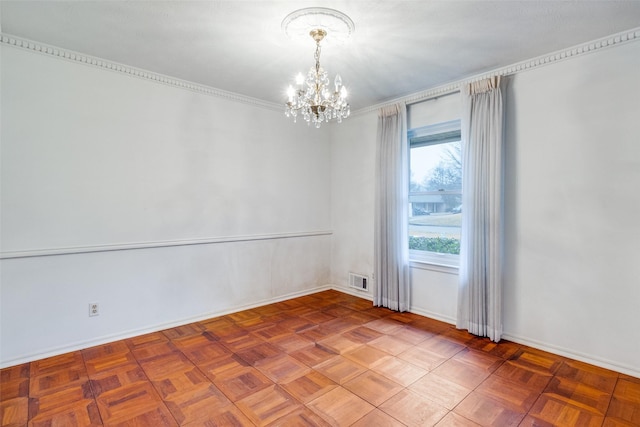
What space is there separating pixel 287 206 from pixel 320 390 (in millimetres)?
2502

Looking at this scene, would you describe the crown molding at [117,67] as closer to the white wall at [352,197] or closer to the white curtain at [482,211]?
the white wall at [352,197]

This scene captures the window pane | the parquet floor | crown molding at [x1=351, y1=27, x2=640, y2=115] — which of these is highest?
crown molding at [x1=351, y1=27, x2=640, y2=115]

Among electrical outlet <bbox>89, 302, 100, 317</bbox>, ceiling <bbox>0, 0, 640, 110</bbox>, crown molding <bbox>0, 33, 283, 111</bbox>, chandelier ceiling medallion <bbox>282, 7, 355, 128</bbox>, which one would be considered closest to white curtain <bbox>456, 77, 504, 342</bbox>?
ceiling <bbox>0, 0, 640, 110</bbox>

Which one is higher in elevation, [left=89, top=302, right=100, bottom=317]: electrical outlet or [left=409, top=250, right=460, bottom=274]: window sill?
[left=409, top=250, right=460, bottom=274]: window sill

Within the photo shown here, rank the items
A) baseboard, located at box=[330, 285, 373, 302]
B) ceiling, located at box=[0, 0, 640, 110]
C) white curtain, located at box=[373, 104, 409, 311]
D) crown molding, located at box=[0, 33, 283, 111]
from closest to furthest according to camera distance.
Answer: ceiling, located at box=[0, 0, 640, 110] < crown molding, located at box=[0, 33, 283, 111] < white curtain, located at box=[373, 104, 409, 311] < baseboard, located at box=[330, 285, 373, 302]

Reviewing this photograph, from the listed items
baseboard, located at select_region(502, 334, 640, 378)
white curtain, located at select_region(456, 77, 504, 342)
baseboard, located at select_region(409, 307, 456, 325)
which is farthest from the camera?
baseboard, located at select_region(409, 307, 456, 325)

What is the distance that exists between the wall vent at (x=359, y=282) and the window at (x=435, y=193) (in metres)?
0.79

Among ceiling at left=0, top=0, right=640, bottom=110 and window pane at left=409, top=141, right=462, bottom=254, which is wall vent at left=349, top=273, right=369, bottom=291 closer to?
window pane at left=409, top=141, right=462, bottom=254

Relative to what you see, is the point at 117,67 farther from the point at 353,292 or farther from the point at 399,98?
the point at 353,292

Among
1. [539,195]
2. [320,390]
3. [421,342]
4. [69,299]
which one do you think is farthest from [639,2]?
[69,299]

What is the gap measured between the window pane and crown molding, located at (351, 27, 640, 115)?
57cm

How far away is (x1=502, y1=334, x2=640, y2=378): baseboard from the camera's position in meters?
2.37

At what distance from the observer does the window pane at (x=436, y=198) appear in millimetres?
3486

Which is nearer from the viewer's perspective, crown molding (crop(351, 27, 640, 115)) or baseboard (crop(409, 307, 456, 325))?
crown molding (crop(351, 27, 640, 115))
